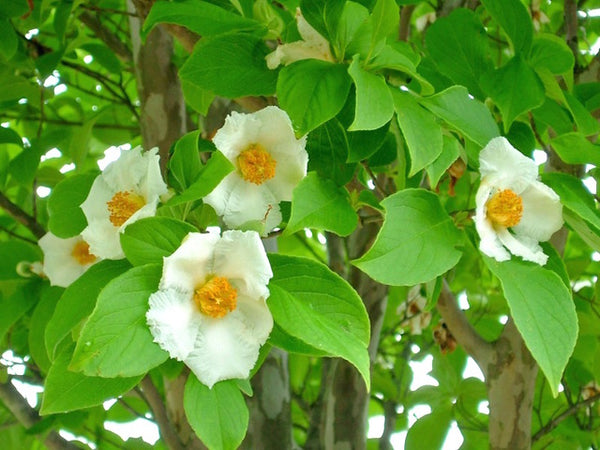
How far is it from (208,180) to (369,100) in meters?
0.13

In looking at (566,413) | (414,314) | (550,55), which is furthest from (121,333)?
(414,314)

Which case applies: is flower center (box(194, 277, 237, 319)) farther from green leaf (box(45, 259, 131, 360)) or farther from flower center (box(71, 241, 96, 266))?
flower center (box(71, 241, 96, 266))

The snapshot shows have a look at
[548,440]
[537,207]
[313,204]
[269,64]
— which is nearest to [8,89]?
[269,64]

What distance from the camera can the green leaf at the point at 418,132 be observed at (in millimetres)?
635

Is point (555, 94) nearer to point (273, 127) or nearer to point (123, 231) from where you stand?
Answer: point (273, 127)

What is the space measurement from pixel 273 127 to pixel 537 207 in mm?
235

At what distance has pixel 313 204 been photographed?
0.66 meters

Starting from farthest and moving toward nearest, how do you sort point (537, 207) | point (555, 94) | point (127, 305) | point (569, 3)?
point (569, 3) → point (555, 94) → point (537, 207) → point (127, 305)

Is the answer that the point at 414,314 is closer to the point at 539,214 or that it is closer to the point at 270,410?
the point at 270,410

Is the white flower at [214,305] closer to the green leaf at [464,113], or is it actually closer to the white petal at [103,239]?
the white petal at [103,239]

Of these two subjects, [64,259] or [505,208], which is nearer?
[505,208]

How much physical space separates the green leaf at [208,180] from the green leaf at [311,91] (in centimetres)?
8

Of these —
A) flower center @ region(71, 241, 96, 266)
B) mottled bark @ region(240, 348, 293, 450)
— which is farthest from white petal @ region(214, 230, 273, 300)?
mottled bark @ region(240, 348, 293, 450)

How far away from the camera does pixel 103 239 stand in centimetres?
68
